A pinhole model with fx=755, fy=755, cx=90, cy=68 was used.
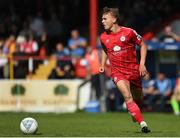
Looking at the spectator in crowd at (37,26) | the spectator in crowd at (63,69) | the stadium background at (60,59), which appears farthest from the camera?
the spectator in crowd at (37,26)

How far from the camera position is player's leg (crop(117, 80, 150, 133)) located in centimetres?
1323

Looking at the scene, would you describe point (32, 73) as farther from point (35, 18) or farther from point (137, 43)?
point (137, 43)

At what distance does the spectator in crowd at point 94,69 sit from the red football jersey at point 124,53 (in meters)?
10.9

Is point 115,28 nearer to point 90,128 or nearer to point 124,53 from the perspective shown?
point 124,53

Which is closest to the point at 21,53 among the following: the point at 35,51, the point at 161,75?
the point at 35,51

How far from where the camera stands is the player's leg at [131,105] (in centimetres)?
1323

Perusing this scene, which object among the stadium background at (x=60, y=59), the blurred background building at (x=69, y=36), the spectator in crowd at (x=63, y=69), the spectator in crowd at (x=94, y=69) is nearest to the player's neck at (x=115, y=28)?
the stadium background at (x=60, y=59)

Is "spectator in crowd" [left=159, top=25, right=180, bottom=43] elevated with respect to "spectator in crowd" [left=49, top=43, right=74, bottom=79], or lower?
elevated

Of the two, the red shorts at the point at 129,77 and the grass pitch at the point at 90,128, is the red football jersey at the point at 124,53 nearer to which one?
the red shorts at the point at 129,77

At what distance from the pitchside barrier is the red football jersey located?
11594mm

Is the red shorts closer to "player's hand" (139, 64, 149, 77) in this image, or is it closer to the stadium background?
"player's hand" (139, 64, 149, 77)

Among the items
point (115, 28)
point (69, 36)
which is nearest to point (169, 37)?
point (69, 36)

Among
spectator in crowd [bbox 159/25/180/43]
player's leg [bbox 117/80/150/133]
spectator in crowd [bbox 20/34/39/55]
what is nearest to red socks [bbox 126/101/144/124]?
player's leg [bbox 117/80/150/133]

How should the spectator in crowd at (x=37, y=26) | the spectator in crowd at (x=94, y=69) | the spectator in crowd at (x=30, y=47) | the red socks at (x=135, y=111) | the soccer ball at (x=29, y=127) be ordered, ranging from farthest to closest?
1. the spectator in crowd at (x=37, y=26)
2. the spectator in crowd at (x=30, y=47)
3. the spectator in crowd at (x=94, y=69)
4. the red socks at (x=135, y=111)
5. the soccer ball at (x=29, y=127)
